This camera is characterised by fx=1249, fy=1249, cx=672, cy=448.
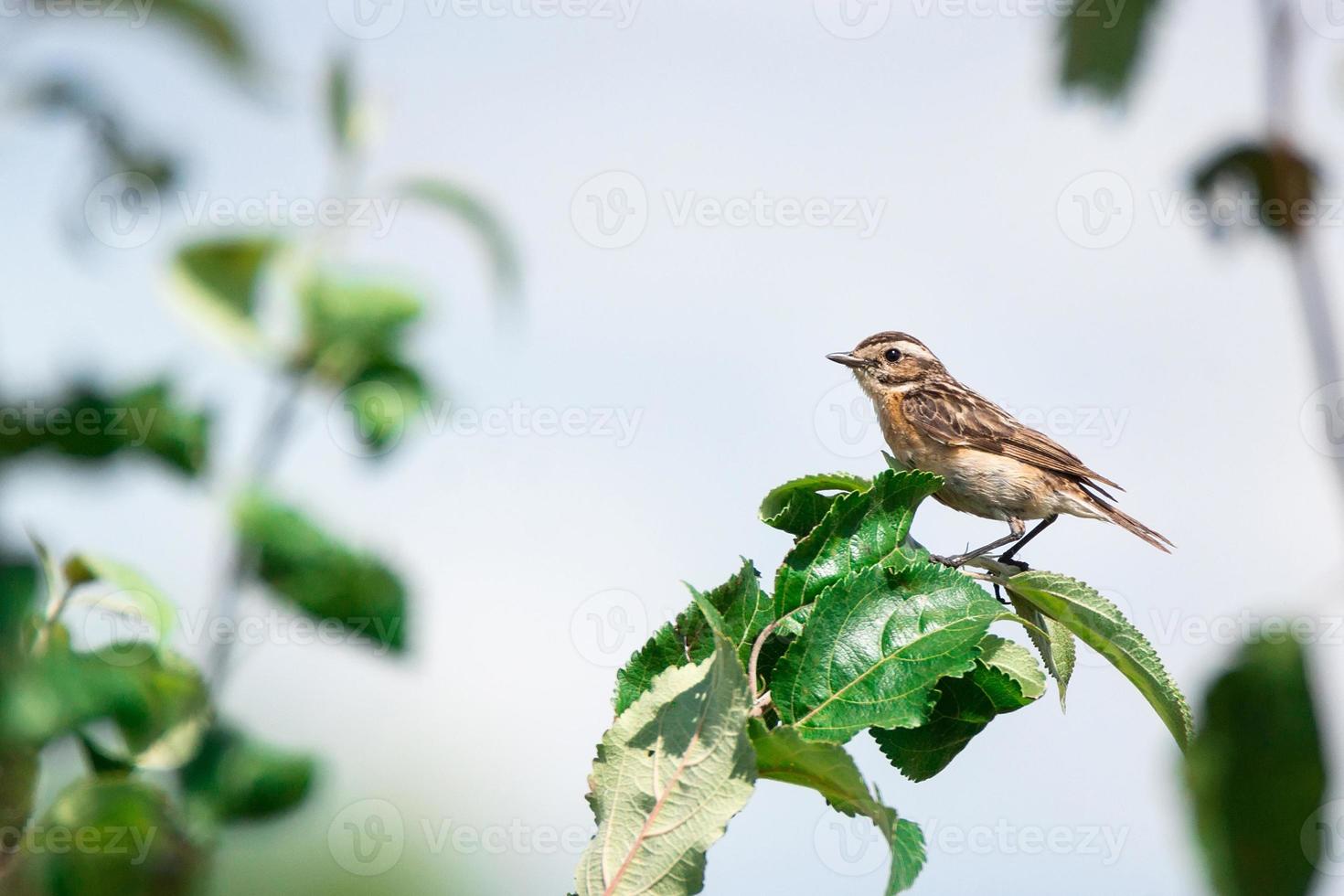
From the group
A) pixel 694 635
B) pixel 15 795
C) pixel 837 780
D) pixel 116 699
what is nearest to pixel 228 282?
pixel 116 699

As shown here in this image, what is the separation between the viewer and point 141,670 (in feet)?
5.23

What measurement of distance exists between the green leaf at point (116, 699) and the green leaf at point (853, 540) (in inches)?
47.1

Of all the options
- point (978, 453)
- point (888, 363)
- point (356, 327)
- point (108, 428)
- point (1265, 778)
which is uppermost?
point (888, 363)

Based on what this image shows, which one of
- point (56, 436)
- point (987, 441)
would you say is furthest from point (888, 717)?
point (987, 441)

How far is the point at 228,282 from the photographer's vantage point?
1.90 m

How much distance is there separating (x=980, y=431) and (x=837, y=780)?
6.67 metres

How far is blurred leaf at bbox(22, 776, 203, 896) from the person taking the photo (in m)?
1.50

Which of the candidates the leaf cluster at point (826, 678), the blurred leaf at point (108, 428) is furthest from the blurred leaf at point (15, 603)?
the leaf cluster at point (826, 678)

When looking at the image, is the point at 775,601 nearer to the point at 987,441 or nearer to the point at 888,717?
the point at 888,717

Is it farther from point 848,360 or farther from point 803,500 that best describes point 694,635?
point 848,360

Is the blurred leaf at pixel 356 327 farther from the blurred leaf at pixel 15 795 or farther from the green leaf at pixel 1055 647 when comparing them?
the green leaf at pixel 1055 647

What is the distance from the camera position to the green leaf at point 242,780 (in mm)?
1545

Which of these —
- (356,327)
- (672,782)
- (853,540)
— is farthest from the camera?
(853,540)

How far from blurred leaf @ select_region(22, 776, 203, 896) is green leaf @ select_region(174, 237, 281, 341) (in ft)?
2.28
